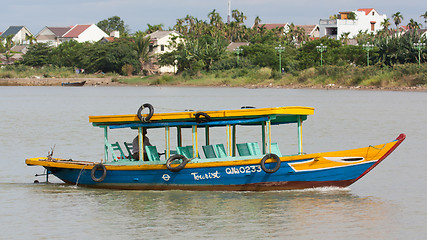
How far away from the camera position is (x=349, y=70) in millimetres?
74062

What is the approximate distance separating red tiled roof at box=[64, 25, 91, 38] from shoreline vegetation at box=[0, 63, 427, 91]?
1930 centimetres

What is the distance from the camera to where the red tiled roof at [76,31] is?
119875mm

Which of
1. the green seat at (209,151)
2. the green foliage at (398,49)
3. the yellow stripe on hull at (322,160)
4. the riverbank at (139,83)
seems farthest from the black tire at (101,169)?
the green foliage at (398,49)

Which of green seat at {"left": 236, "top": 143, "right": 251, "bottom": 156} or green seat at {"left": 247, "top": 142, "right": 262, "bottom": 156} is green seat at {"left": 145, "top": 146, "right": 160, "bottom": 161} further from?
green seat at {"left": 247, "top": 142, "right": 262, "bottom": 156}

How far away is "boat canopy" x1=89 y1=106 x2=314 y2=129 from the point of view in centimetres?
1473

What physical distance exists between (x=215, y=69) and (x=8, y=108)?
140ft

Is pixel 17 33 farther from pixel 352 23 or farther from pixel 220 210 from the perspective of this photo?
pixel 220 210

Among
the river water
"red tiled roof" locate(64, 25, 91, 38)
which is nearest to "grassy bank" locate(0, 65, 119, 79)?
"red tiled roof" locate(64, 25, 91, 38)

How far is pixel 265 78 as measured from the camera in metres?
82.6

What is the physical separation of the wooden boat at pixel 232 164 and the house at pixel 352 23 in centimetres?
9681

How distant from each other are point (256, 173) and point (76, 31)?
4353 inches

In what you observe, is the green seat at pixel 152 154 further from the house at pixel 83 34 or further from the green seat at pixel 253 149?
the house at pixel 83 34

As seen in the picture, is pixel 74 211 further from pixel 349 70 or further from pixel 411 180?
pixel 349 70

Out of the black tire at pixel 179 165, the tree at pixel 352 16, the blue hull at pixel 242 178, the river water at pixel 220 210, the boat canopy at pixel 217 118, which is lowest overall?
the river water at pixel 220 210
